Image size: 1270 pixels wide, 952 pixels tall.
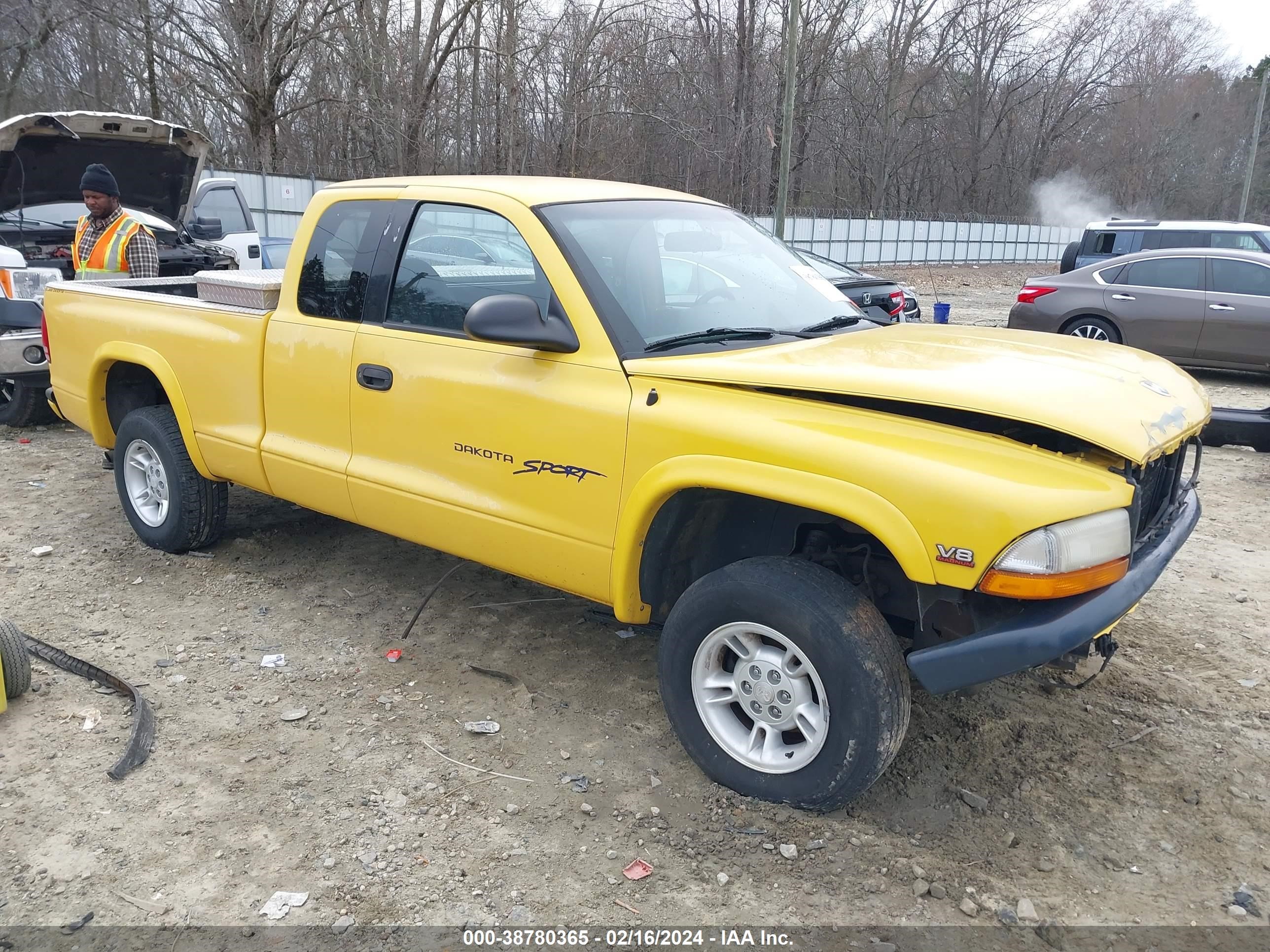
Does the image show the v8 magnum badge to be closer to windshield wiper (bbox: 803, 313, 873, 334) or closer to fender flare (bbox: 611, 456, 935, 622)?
fender flare (bbox: 611, 456, 935, 622)

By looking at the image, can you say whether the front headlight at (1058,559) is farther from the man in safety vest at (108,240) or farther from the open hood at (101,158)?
the open hood at (101,158)

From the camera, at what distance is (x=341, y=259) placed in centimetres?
424

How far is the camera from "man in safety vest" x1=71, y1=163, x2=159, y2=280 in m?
6.64

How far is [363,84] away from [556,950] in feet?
77.1

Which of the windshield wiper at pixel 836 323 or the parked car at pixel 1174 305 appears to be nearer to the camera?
the windshield wiper at pixel 836 323

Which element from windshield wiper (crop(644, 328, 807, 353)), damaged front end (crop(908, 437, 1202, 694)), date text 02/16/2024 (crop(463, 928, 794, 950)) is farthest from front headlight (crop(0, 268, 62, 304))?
damaged front end (crop(908, 437, 1202, 694))

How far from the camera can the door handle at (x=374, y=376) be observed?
3.96 meters

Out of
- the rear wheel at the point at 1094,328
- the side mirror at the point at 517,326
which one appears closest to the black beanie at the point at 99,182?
the side mirror at the point at 517,326

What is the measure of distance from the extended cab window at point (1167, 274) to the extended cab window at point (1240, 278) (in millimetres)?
162

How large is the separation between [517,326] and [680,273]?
84 centimetres

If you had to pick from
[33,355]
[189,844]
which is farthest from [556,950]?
[33,355]

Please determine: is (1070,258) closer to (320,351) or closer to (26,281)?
(26,281)

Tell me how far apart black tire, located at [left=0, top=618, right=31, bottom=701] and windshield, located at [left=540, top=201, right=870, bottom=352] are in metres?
2.54

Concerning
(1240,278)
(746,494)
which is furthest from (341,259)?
(1240,278)
